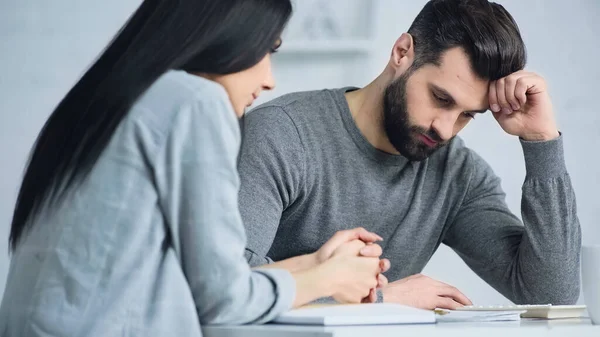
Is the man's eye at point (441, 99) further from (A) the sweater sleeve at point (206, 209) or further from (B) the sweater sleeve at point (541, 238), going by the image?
(A) the sweater sleeve at point (206, 209)

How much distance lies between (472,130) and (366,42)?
0.44 m

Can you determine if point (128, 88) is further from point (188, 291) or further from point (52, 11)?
point (52, 11)

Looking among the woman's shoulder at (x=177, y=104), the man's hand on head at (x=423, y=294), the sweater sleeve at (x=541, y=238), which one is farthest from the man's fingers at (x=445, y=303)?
the woman's shoulder at (x=177, y=104)

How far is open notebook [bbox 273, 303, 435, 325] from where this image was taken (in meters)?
0.96

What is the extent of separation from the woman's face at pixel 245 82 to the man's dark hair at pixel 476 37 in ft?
2.08

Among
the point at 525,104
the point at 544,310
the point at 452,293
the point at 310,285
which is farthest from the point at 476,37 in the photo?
the point at 310,285

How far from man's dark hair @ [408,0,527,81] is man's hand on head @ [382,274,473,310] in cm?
45

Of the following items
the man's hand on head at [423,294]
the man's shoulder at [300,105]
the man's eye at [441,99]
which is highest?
the man's eye at [441,99]

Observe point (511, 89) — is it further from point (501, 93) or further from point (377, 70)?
point (377, 70)

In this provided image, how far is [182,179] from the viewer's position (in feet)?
3.15

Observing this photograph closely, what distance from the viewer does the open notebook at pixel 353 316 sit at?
0.96 metres

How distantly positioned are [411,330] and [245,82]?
1.30 ft

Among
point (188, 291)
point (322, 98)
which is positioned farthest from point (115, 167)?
point (322, 98)

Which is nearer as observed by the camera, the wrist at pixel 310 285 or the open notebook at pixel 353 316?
the open notebook at pixel 353 316
